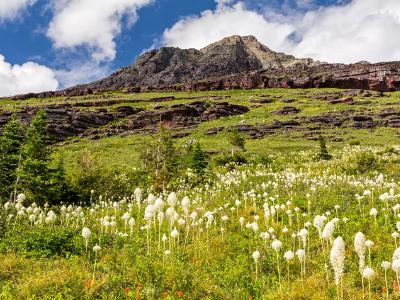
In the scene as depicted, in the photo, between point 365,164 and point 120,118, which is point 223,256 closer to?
point 365,164

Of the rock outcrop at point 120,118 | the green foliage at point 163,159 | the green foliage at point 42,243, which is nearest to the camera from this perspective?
the green foliage at point 42,243

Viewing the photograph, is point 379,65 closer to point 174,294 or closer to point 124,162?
point 124,162

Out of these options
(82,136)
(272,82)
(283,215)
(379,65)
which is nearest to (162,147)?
(283,215)

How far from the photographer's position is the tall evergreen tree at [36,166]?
24.6 metres

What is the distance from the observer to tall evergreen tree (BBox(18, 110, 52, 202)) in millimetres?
24625

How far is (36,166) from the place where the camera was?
25688 millimetres

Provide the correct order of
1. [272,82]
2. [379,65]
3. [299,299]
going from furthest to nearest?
[379,65]
[272,82]
[299,299]

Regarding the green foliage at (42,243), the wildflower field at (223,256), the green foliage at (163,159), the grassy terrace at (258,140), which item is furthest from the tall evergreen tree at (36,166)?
the grassy terrace at (258,140)

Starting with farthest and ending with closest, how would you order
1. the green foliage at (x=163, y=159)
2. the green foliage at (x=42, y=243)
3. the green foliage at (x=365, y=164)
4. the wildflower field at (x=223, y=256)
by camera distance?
the green foliage at (x=365, y=164) < the green foliage at (x=163, y=159) < the green foliage at (x=42, y=243) < the wildflower field at (x=223, y=256)

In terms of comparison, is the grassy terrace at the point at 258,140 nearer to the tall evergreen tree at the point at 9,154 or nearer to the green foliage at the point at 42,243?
the tall evergreen tree at the point at 9,154

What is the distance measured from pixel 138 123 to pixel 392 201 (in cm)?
→ 7893

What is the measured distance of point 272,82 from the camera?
167000mm

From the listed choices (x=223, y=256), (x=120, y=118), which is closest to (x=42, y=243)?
(x=223, y=256)

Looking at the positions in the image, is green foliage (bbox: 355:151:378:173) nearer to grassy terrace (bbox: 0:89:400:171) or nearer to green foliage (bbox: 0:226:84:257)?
grassy terrace (bbox: 0:89:400:171)
